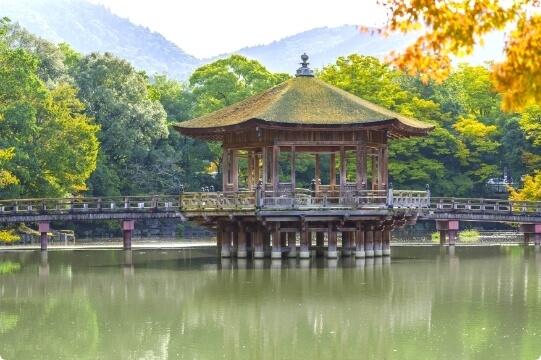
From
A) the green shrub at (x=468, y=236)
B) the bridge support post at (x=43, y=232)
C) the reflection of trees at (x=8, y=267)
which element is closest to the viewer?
the reflection of trees at (x=8, y=267)

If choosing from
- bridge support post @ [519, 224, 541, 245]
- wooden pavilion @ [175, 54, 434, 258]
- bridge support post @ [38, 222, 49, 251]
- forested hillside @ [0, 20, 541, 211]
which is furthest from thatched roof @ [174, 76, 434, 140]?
forested hillside @ [0, 20, 541, 211]

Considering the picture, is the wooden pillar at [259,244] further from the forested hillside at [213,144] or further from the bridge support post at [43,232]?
the forested hillside at [213,144]

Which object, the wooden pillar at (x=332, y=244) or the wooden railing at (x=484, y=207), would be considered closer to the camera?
the wooden pillar at (x=332, y=244)

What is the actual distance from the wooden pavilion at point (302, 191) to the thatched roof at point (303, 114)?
0.04 meters

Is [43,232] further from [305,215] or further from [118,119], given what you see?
[118,119]

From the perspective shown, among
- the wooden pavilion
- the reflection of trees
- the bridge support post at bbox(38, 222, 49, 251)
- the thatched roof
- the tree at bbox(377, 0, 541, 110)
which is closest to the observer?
the tree at bbox(377, 0, 541, 110)

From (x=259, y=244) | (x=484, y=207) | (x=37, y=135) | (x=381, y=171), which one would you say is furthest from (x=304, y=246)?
(x=37, y=135)

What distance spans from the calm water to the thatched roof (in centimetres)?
481

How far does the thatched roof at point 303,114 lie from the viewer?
128ft

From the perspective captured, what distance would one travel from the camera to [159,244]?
177 ft

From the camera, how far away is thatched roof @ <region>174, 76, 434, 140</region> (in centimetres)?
3916

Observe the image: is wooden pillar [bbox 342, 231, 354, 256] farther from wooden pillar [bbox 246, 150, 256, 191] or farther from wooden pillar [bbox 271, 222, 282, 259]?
wooden pillar [bbox 246, 150, 256, 191]

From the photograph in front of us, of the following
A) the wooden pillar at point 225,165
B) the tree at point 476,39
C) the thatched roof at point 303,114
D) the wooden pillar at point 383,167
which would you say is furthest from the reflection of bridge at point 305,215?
the tree at point 476,39

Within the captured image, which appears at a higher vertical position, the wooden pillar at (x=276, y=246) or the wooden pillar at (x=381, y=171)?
the wooden pillar at (x=381, y=171)
